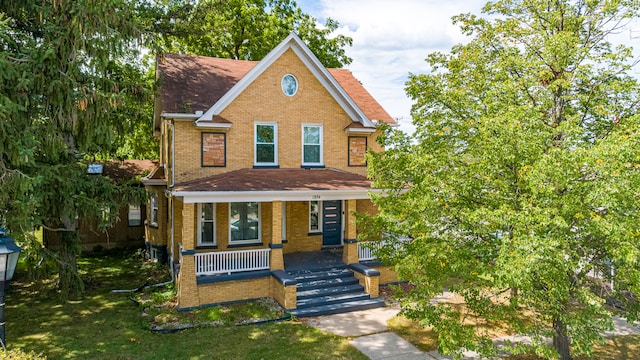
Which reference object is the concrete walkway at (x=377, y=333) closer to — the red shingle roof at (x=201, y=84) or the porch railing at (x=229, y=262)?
the porch railing at (x=229, y=262)

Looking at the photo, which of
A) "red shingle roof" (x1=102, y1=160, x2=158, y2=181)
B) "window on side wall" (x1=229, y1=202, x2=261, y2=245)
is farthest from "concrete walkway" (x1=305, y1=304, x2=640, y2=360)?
"red shingle roof" (x1=102, y1=160, x2=158, y2=181)

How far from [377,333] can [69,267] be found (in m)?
10.0

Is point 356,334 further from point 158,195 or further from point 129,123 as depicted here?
point 158,195

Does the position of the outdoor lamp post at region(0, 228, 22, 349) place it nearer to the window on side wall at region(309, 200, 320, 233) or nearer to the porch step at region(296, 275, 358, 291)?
the porch step at region(296, 275, 358, 291)

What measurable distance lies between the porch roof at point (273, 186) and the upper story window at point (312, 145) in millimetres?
607

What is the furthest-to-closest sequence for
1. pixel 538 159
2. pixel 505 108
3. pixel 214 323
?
pixel 214 323 < pixel 505 108 < pixel 538 159

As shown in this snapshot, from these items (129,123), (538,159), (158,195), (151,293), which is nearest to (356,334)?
(538,159)

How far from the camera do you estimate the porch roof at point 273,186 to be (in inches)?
469

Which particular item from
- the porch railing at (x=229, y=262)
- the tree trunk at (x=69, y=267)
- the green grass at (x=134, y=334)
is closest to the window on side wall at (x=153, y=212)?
the tree trunk at (x=69, y=267)

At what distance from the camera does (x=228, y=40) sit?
27.4m

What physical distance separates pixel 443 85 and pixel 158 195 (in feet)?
44.4

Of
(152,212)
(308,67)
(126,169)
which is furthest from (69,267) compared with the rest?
(308,67)

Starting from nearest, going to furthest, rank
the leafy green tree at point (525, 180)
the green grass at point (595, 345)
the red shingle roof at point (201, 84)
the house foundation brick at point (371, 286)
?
the leafy green tree at point (525, 180), the green grass at point (595, 345), the house foundation brick at point (371, 286), the red shingle roof at point (201, 84)

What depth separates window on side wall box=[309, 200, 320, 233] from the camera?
1617 centimetres
